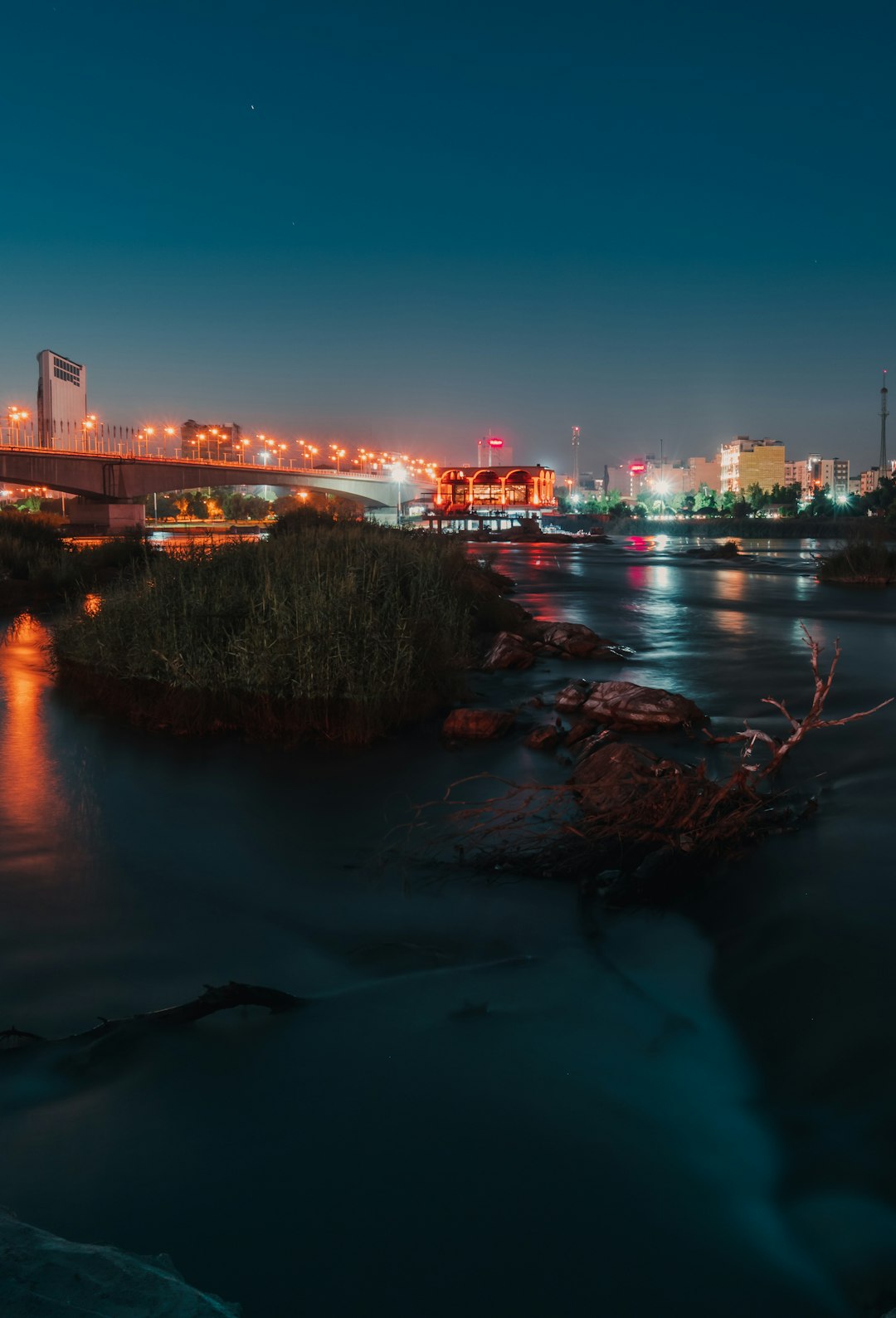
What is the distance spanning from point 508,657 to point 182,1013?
38.9ft

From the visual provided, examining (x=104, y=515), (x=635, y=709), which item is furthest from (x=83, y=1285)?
(x=104, y=515)

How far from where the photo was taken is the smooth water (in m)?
3.83

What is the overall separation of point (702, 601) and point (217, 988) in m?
29.0

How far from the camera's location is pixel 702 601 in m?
32.4

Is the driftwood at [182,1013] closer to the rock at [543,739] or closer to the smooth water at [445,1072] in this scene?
the smooth water at [445,1072]

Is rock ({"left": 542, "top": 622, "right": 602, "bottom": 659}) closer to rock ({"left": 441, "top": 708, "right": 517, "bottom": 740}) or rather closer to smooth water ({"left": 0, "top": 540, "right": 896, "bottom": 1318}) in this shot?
rock ({"left": 441, "top": 708, "right": 517, "bottom": 740})

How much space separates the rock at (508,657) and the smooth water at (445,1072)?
7.04 metres

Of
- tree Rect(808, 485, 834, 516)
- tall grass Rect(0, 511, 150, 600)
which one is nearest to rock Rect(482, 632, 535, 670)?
tall grass Rect(0, 511, 150, 600)

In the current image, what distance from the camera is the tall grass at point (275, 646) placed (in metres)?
12.4

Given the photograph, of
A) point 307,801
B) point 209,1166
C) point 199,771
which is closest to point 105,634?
point 199,771

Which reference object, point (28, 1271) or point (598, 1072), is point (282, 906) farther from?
point (28, 1271)

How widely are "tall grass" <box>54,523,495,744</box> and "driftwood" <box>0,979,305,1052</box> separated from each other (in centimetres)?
610

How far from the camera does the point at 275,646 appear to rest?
12.6 metres

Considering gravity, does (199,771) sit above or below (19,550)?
below
